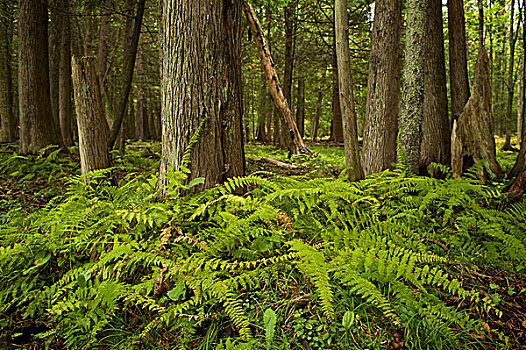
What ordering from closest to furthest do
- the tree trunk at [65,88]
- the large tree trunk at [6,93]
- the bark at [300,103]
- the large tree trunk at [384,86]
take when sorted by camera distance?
the large tree trunk at [384,86]
the tree trunk at [65,88]
the large tree trunk at [6,93]
the bark at [300,103]

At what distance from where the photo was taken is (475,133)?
4758 millimetres

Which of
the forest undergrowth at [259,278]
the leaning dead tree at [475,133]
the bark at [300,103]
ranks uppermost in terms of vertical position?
the bark at [300,103]

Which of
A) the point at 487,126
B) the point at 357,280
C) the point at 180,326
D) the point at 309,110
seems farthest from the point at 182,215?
the point at 309,110

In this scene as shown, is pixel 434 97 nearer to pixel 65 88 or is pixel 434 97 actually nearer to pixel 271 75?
pixel 271 75

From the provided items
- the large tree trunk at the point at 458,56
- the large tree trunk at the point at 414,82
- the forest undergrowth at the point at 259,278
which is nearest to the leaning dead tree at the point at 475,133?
the large tree trunk at the point at 458,56

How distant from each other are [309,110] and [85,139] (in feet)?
68.8

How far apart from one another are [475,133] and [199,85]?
4.48 meters

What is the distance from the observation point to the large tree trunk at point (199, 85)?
3.07m

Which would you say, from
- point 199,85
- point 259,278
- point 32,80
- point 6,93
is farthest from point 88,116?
point 6,93

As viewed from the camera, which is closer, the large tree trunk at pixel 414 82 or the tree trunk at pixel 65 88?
the large tree trunk at pixel 414 82

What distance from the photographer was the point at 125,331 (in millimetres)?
2115

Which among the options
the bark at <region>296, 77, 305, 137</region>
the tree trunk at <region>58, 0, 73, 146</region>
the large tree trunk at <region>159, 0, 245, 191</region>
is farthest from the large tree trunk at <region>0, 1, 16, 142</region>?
the bark at <region>296, 77, 305, 137</region>

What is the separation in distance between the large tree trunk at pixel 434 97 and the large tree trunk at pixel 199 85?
11.2ft

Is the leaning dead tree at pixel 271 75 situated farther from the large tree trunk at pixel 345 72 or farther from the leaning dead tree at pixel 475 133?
the leaning dead tree at pixel 475 133
